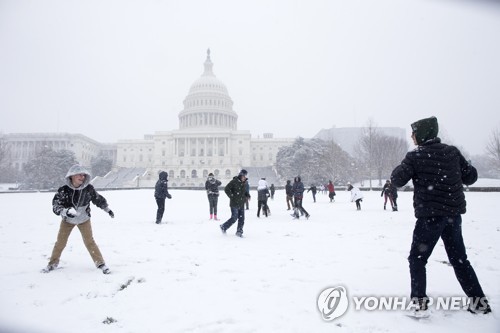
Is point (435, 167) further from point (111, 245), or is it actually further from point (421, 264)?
point (111, 245)

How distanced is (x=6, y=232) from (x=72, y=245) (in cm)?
330

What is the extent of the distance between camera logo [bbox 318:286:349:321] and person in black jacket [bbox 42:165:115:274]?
3289mm

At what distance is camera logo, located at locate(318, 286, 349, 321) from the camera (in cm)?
329

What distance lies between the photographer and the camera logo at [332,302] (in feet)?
10.8

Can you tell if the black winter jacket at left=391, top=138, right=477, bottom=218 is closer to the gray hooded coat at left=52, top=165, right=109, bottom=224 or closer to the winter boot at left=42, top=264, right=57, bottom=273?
the gray hooded coat at left=52, top=165, right=109, bottom=224

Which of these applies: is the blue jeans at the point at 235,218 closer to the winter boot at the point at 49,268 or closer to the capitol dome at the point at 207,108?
the winter boot at the point at 49,268

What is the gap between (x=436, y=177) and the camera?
3332 millimetres

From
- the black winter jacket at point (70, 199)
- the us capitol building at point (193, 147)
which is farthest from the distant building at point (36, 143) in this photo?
the black winter jacket at point (70, 199)

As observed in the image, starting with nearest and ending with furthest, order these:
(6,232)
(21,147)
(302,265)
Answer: (302,265) < (6,232) < (21,147)

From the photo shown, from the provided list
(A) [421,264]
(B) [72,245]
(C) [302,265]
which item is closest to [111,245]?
(B) [72,245]

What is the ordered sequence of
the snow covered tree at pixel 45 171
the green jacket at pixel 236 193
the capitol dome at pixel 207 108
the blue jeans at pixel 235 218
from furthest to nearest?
1. the capitol dome at pixel 207 108
2. the snow covered tree at pixel 45 171
3. the green jacket at pixel 236 193
4. the blue jeans at pixel 235 218

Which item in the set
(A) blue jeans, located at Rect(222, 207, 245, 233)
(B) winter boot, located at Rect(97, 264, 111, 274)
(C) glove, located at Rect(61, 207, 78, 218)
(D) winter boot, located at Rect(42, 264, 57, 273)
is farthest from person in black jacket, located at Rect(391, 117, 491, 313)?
(A) blue jeans, located at Rect(222, 207, 245, 233)

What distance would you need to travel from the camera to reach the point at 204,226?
32.9ft

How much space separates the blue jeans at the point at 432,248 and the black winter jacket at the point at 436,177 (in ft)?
0.35
